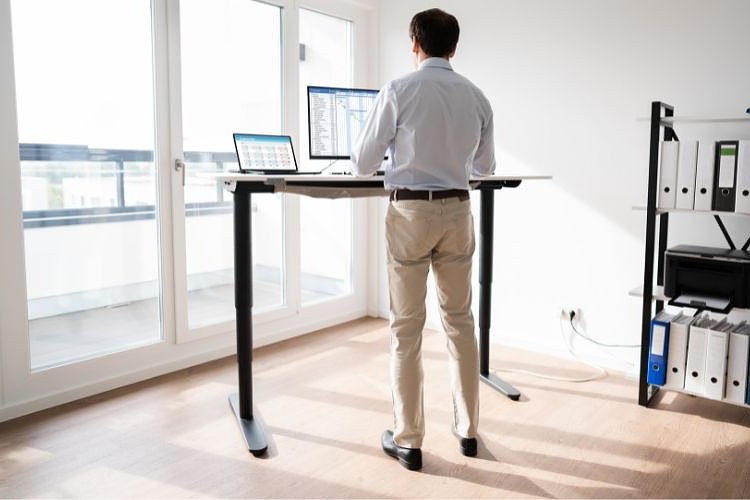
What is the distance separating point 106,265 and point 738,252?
280cm

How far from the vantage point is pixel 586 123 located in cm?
326

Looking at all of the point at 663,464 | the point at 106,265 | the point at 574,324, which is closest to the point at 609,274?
the point at 574,324

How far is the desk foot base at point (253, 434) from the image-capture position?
2.31m

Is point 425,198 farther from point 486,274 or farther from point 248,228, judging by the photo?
point 486,274

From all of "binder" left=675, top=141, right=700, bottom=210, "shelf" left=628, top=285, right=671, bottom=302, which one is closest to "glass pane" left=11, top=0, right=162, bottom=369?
"shelf" left=628, top=285, right=671, bottom=302

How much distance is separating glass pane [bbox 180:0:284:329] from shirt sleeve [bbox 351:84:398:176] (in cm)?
128

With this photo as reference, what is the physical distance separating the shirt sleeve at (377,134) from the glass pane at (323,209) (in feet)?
5.60

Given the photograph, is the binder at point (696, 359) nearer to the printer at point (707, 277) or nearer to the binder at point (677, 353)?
the binder at point (677, 353)

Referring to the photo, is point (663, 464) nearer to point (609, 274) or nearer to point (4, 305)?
point (609, 274)

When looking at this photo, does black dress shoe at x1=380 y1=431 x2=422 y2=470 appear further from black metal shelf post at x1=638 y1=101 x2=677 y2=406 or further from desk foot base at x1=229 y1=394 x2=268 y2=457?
black metal shelf post at x1=638 y1=101 x2=677 y2=406

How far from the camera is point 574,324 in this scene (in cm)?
342

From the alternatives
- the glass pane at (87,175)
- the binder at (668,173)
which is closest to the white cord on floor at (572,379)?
the binder at (668,173)

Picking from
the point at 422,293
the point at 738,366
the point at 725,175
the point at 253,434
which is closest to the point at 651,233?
the point at 725,175

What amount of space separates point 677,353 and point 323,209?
2.22 meters
